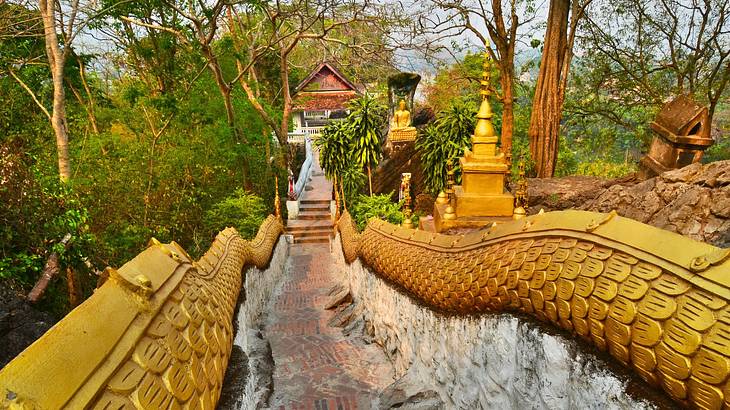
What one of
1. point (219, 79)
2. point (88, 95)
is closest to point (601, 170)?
point (219, 79)

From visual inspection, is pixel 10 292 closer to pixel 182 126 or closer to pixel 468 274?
pixel 468 274

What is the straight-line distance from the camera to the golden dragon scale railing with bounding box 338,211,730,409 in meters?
1.51

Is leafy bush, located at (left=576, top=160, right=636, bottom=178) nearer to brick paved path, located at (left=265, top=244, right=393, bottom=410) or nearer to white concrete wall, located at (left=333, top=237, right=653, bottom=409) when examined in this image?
brick paved path, located at (left=265, top=244, right=393, bottom=410)

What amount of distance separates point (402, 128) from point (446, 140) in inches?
133

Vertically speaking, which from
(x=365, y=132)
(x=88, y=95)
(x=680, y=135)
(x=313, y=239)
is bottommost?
(x=313, y=239)

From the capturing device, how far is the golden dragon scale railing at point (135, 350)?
111 centimetres

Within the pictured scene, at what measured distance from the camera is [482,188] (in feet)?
17.6

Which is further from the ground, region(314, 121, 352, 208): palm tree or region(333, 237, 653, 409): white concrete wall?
region(314, 121, 352, 208): palm tree

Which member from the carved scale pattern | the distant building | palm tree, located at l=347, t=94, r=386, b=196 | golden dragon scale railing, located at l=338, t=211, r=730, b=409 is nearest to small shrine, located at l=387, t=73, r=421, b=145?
palm tree, located at l=347, t=94, r=386, b=196

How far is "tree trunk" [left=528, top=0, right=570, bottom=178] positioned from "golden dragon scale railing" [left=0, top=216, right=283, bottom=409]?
985cm

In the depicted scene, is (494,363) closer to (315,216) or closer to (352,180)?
(352,180)

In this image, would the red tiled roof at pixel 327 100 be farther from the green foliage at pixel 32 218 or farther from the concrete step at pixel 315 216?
the green foliage at pixel 32 218

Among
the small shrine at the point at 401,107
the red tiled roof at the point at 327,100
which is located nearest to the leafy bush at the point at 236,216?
the small shrine at the point at 401,107

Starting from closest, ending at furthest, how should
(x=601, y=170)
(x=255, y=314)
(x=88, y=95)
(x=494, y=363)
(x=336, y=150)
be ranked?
(x=494, y=363) < (x=255, y=314) < (x=88, y=95) < (x=336, y=150) < (x=601, y=170)
